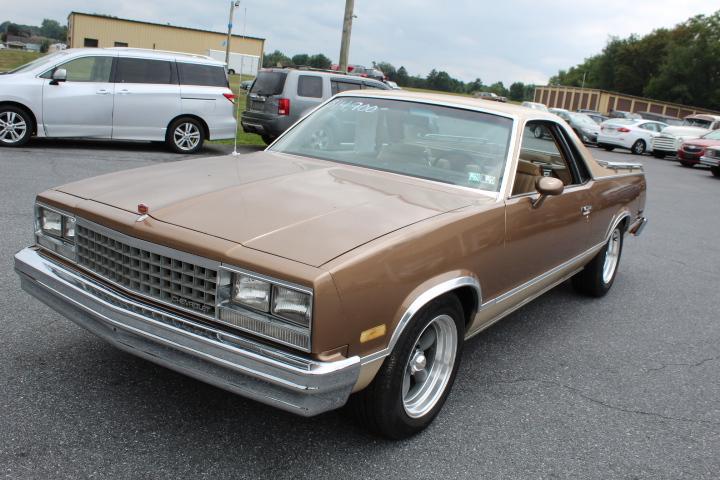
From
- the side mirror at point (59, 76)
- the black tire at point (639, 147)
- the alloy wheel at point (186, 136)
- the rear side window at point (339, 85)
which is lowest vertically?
the alloy wheel at point (186, 136)

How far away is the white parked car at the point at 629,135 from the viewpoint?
25312 millimetres

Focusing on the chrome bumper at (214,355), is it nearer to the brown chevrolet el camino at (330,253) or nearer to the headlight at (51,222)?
the brown chevrolet el camino at (330,253)

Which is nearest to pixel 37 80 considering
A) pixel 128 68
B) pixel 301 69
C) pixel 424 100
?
pixel 128 68

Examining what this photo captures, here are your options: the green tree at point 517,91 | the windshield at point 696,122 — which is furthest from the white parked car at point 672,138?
the green tree at point 517,91

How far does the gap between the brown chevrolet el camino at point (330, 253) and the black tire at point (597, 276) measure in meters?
1.14

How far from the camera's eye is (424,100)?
4.17 meters

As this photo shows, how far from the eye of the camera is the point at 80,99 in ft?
35.2

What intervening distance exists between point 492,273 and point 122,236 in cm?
179

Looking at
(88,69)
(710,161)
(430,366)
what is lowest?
(430,366)

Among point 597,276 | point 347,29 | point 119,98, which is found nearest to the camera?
point 597,276

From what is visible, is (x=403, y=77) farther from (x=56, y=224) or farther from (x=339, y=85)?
(x=56, y=224)

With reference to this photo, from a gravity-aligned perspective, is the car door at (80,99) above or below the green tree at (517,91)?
below

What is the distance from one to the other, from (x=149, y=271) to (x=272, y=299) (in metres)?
0.60

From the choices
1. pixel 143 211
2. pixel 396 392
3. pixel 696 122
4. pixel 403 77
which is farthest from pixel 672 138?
pixel 403 77
